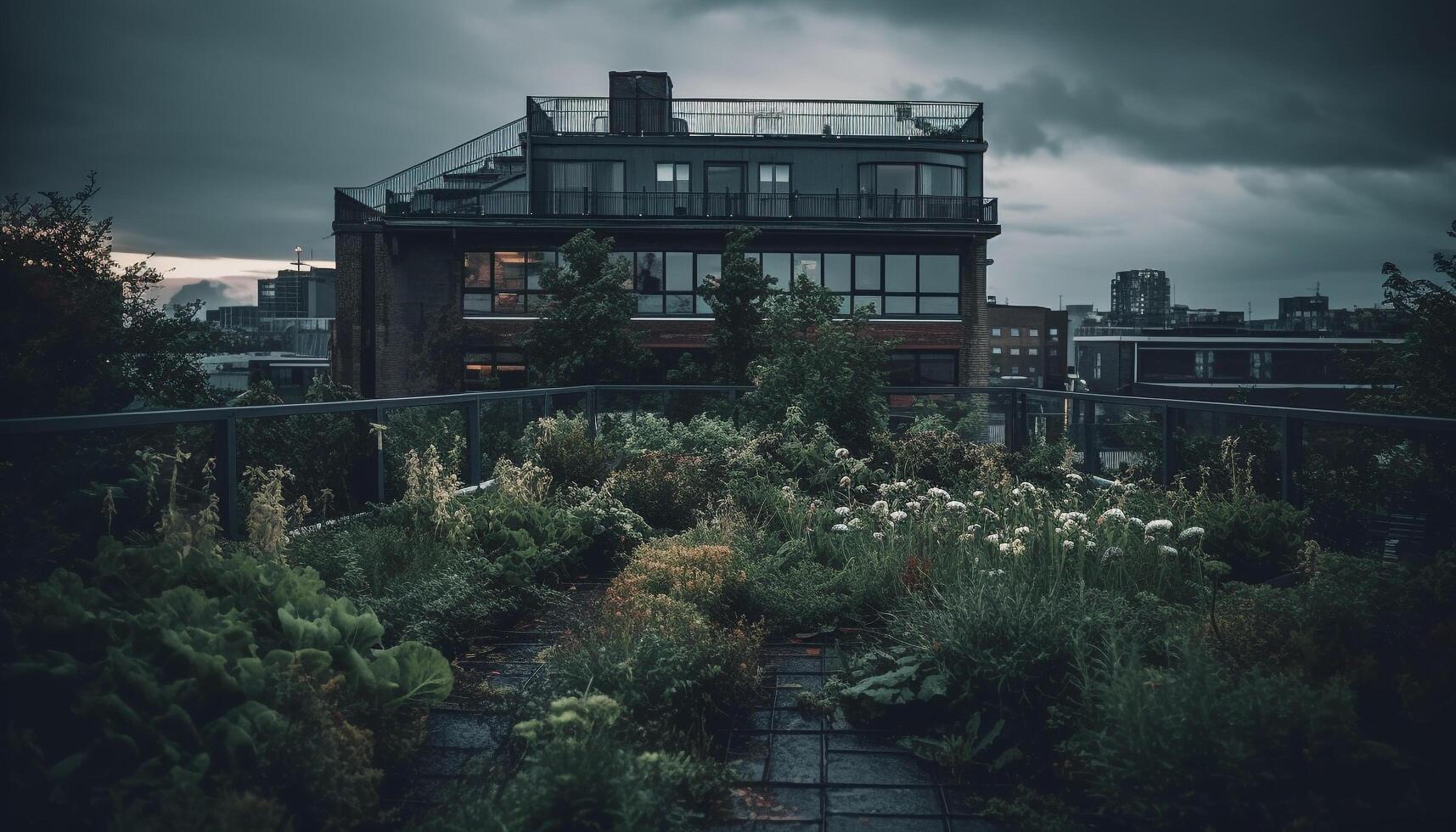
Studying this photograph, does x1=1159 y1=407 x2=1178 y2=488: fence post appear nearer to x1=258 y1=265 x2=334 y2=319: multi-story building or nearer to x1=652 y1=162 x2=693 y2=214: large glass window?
x1=652 y1=162 x2=693 y2=214: large glass window

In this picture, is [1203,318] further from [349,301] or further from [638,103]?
[349,301]

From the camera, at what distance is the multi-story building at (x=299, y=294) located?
91125mm

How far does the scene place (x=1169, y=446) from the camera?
301 inches

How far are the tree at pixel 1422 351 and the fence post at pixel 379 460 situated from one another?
15222mm

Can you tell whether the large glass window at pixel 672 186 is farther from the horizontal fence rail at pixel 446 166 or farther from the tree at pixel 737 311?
the tree at pixel 737 311

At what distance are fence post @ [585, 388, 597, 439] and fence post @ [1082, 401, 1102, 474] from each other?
629 cm

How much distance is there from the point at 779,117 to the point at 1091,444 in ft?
87.3

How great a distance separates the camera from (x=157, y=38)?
45.2 feet

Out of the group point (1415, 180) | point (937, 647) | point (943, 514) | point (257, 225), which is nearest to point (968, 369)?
point (1415, 180)

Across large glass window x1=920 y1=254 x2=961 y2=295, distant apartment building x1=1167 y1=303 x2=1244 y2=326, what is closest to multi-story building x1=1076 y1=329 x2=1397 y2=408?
distant apartment building x1=1167 y1=303 x2=1244 y2=326

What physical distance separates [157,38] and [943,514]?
14064 mm

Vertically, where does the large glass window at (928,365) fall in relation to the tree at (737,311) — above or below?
below

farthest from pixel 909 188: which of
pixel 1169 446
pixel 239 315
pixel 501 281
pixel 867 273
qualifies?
pixel 239 315

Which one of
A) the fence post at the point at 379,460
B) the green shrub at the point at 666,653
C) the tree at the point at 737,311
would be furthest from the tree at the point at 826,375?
the tree at the point at 737,311
